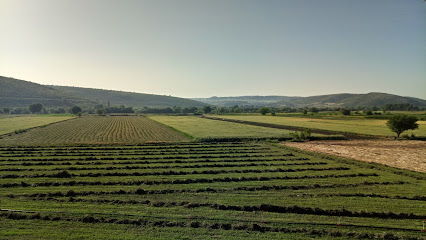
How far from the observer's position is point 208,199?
19.1 metres

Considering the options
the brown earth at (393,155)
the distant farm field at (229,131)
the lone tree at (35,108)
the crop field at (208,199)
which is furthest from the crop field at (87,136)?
the lone tree at (35,108)

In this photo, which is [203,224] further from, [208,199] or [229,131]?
[229,131]

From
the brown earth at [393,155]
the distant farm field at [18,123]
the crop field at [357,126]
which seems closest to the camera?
the brown earth at [393,155]

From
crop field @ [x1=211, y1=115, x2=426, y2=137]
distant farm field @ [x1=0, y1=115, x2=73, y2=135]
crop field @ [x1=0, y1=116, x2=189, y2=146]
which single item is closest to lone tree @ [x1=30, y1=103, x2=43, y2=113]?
distant farm field @ [x1=0, y1=115, x2=73, y2=135]

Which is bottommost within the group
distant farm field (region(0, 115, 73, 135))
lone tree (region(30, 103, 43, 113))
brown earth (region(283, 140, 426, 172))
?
distant farm field (region(0, 115, 73, 135))

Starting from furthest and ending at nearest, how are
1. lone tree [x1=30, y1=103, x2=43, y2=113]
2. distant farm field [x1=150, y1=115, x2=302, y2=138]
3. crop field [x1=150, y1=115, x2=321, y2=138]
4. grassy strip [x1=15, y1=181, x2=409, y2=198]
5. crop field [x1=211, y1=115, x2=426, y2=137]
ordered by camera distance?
lone tree [x1=30, y1=103, x2=43, y2=113], crop field [x1=211, y1=115, x2=426, y2=137], distant farm field [x1=150, y1=115, x2=302, y2=138], crop field [x1=150, y1=115, x2=321, y2=138], grassy strip [x1=15, y1=181, x2=409, y2=198]

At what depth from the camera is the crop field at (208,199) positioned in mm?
14398

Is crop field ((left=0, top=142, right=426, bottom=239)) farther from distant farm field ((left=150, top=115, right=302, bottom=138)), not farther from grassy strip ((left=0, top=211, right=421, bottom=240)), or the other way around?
distant farm field ((left=150, top=115, right=302, bottom=138))

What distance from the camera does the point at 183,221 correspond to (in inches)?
605

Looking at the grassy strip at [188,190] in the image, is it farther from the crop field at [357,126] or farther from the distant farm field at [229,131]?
the crop field at [357,126]

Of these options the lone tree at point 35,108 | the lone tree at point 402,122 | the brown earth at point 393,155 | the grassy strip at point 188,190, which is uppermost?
the lone tree at point 402,122

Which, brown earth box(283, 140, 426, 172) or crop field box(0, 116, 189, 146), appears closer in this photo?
brown earth box(283, 140, 426, 172)

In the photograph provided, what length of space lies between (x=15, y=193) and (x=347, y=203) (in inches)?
885

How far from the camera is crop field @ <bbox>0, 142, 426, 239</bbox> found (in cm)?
1440
